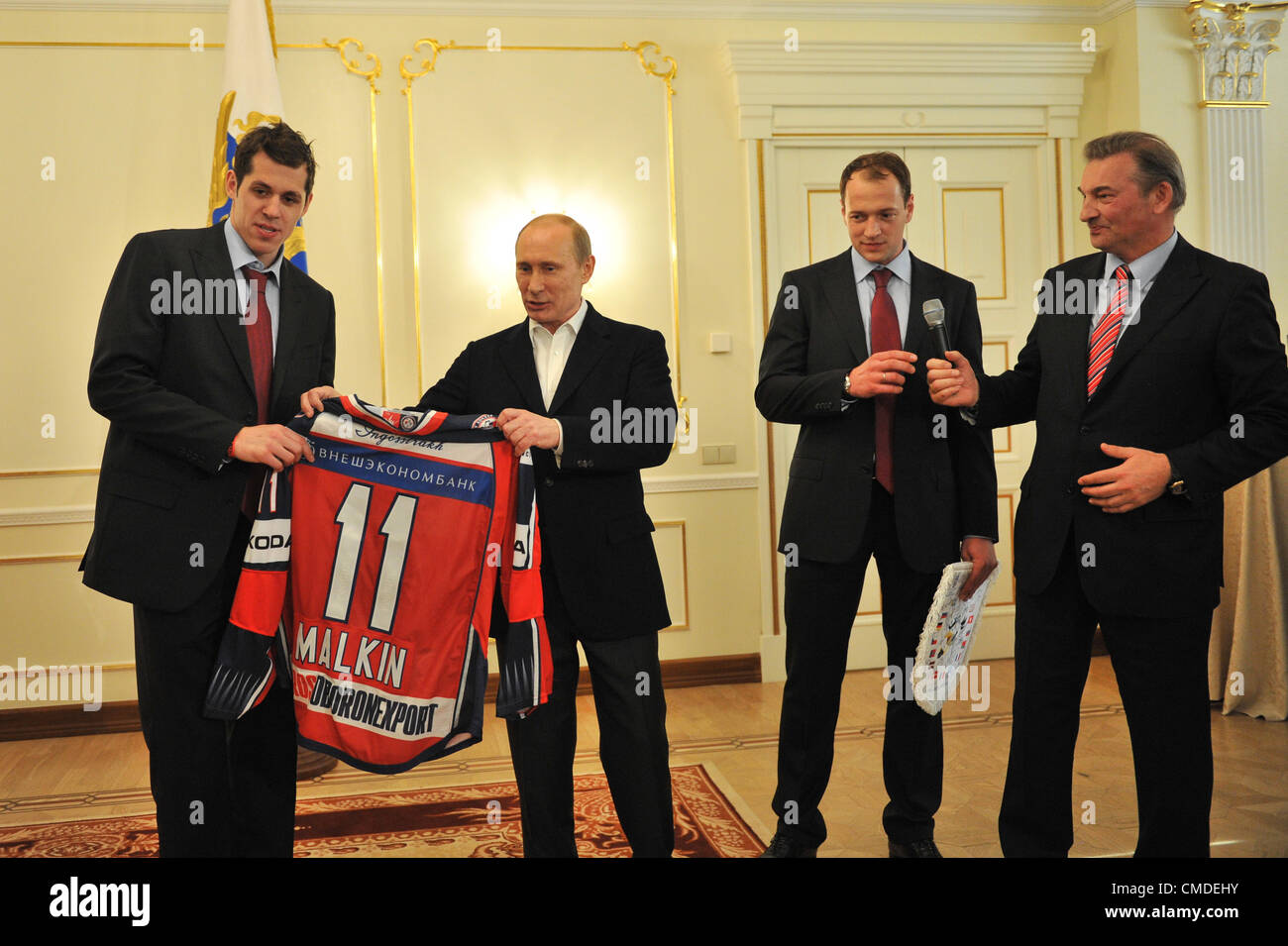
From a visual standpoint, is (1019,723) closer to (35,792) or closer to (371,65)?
(35,792)

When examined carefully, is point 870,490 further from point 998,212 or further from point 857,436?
point 998,212

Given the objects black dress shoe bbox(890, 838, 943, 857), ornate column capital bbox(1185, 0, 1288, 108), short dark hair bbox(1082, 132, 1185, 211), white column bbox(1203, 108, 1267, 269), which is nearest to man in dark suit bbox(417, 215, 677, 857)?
Answer: black dress shoe bbox(890, 838, 943, 857)

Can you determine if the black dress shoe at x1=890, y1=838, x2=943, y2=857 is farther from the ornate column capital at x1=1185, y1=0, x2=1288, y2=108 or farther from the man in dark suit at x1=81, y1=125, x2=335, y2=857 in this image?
the ornate column capital at x1=1185, y1=0, x2=1288, y2=108

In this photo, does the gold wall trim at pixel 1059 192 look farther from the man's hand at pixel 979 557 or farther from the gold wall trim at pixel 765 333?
the man's hand at pixel 979 557

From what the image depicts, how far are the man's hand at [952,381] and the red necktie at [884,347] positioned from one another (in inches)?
6.7

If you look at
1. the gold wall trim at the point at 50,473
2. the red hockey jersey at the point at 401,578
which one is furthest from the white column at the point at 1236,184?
the gold wall trim at the point at 50,473

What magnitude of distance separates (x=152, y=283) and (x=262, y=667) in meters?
0.80

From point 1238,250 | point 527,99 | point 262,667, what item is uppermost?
point 527,99

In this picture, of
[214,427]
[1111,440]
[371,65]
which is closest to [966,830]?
[1111,440]

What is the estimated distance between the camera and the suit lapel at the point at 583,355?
2.31 meters

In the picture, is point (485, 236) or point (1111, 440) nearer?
point (1111, 440)

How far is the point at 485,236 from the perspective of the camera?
4742 millimetres

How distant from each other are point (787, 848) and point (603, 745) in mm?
629

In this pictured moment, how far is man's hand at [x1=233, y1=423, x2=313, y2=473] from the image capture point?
206cm
